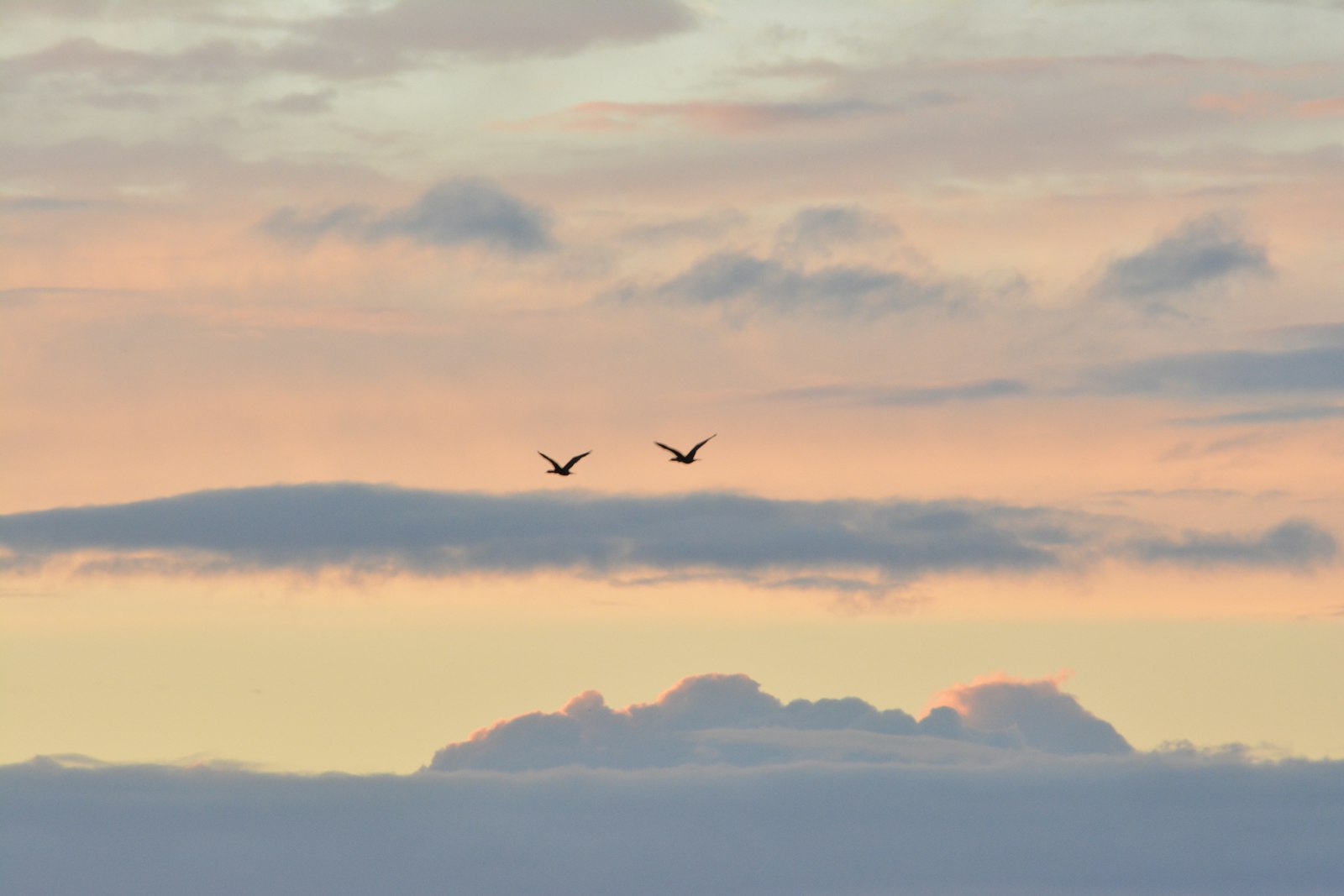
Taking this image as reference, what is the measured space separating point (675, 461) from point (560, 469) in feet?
48.2

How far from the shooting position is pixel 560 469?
29.1 metres

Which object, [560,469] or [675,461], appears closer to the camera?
[675,461]

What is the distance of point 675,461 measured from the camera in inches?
981
